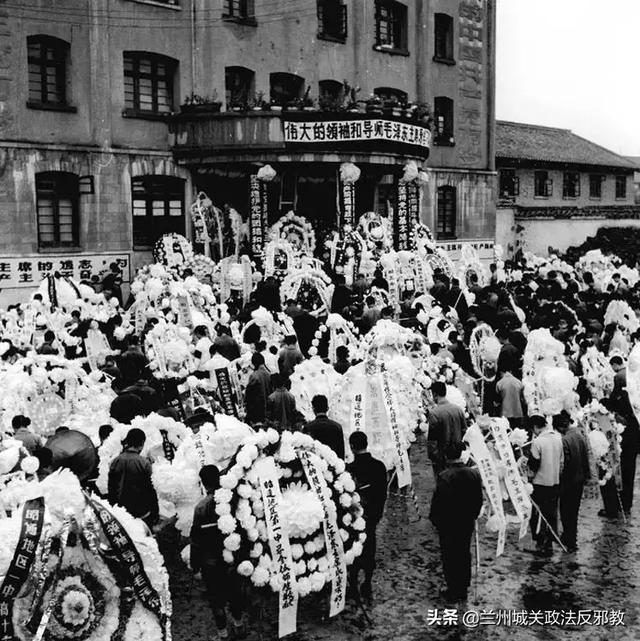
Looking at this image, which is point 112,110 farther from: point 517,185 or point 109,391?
point 517,185

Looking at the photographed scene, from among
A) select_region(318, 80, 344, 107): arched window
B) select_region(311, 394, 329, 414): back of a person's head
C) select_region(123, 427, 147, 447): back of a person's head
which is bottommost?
select_region(123, 427, 147, 447): back of a person's head

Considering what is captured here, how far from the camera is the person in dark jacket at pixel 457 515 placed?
9.30 m

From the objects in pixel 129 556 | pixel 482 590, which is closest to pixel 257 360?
pixel 482 590

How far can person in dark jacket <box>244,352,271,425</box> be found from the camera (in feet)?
43.8

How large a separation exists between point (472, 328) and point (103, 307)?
687 cm

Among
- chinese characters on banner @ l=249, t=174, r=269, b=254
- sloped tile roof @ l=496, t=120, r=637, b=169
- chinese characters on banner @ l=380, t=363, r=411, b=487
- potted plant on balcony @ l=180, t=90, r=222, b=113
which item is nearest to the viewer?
chinese characters on banner @ l=380, t=363, r=411, b=487

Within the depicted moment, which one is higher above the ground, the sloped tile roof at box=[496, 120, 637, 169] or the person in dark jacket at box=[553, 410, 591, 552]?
the sloped tile roof at box=[496, 120, 637, 169]

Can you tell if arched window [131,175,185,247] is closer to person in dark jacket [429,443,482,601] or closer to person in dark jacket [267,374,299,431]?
person in dark jacket [267,374,299,431]

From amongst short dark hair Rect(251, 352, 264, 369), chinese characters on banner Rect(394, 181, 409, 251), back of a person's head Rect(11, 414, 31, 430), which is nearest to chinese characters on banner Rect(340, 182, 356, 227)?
chinese characters on banner Rect(394, 181, 409, 251)

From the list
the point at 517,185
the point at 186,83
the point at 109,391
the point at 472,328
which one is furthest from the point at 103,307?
the point at 517,185

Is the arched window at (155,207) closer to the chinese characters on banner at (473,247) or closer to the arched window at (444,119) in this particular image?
the chinese characters on banner at (473,247)

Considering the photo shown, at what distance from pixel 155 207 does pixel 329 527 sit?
19.3 meters

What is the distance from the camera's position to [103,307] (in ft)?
56.9

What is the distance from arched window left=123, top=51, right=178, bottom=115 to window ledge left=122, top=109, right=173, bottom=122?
38mm
